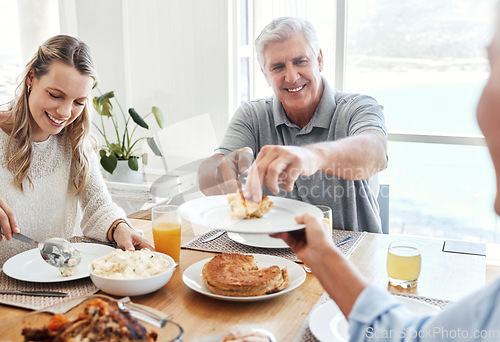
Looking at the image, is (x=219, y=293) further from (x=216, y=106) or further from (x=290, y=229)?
(x=216, y=106)

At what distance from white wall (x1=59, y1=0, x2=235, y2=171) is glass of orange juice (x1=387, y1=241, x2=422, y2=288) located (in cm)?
218

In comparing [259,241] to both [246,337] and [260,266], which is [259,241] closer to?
[260,266]

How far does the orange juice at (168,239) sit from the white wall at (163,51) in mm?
1926

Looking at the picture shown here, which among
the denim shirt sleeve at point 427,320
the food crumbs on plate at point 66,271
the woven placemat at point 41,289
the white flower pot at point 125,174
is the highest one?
the denim shirt sleeve at point 427,320

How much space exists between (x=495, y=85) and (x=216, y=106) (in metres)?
2.77

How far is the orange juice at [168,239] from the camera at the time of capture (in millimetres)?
1460

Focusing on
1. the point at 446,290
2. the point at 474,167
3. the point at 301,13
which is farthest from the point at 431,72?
the point at 446,290

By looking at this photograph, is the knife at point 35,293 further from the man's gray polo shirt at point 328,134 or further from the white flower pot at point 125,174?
the white flower pot at point 125,174

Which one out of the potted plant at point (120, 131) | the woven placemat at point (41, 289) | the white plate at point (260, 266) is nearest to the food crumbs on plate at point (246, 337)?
the white plate at point (260, 266)

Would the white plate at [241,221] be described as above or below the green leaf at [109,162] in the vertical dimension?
above

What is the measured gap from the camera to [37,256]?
1.45 metres

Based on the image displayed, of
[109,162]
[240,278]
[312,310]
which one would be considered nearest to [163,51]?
[109,162]

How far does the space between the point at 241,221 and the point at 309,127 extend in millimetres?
1051

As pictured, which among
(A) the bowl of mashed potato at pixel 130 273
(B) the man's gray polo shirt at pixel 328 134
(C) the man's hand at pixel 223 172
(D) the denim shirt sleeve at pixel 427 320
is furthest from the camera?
(B) the man's gray polo shirt at pixel 328 134
